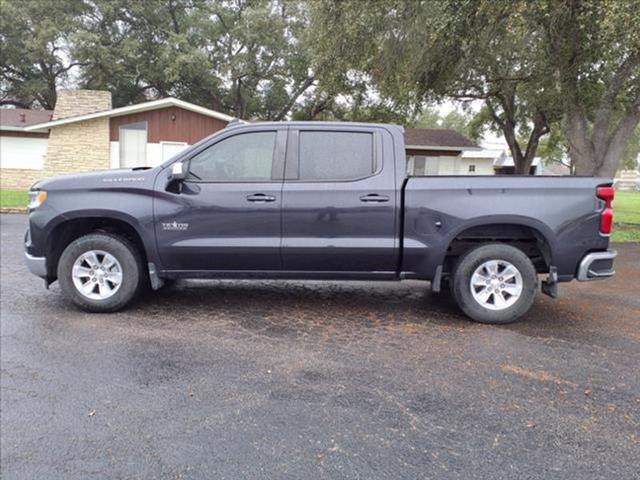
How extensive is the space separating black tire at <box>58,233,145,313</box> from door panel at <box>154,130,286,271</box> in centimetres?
36

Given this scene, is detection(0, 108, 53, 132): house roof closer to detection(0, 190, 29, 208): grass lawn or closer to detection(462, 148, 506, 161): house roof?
detection(0, 190, 29, 208): grass lawn

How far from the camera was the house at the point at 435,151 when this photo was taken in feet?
84.0

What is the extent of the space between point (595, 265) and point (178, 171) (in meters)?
4.17

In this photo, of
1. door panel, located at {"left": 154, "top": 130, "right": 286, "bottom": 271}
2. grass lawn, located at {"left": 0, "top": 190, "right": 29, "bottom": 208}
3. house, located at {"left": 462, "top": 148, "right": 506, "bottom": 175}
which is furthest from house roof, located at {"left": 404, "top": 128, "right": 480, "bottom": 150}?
door panel, located at {"left": 154, "top": 130, "right": 286, "bottom": 271}

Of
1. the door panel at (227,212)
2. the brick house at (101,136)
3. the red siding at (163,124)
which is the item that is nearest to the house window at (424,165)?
the brick house at (101,136)

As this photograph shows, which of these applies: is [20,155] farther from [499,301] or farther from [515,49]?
[499,301]

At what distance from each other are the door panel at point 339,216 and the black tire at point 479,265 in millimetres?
706

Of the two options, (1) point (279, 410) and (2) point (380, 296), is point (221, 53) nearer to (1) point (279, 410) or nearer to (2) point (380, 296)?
(2) point (380, 296)

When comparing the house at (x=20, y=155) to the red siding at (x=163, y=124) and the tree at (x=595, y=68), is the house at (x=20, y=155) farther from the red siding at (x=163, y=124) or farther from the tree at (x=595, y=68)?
the tree at (x=595, y=68)

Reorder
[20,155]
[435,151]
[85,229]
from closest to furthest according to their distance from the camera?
[85,229], [20,155], [435,151]

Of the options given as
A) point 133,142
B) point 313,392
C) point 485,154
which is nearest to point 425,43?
point 313,392

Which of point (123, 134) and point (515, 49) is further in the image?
point (123, 134)

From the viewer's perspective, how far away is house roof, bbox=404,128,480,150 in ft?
83.7

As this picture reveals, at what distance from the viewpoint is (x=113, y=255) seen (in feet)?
15.8
